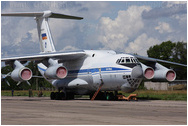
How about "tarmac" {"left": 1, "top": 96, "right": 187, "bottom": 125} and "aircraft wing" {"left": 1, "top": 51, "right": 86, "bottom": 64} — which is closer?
"tarmac" {"left": 1, "top": 96, "right": 187, "bottom": 125}

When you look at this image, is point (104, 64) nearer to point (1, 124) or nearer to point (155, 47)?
point (1, 124)

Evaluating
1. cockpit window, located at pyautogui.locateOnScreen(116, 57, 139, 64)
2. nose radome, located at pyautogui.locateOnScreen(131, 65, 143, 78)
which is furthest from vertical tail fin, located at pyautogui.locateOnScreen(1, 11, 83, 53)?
nose radome, located at pyautogui.locateOnScreen(131, 65, 143, 78)

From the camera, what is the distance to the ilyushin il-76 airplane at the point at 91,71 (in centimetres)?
2848

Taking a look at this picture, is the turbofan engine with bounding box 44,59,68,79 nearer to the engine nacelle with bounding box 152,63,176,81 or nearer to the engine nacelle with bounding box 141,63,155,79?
the engine nacelle with bounding box 141,63,155,79

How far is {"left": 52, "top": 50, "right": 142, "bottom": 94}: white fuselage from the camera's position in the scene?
28559 millimetres

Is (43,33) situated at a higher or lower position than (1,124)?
higher

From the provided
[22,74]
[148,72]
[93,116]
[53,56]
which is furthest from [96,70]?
[93,116]

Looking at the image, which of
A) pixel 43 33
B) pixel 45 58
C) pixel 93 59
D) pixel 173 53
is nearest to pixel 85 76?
pixel 93 59

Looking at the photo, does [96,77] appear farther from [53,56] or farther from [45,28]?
[45,28]

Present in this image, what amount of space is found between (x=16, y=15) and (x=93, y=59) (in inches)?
322

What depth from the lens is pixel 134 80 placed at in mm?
28234

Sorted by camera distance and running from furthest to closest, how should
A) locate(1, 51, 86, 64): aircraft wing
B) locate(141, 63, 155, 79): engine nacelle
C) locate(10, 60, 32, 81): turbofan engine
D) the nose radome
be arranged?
locate(1, 51, 86, 64): aircraft wing → locate(10, 60, 32, 81): turbofan engine → locate(141, 63, 155, 79): engine nacelle → the nose radome

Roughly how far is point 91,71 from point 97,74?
0.76 m

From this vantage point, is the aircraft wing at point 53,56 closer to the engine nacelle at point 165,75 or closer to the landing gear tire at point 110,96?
the landing gear tire at point 110,96
